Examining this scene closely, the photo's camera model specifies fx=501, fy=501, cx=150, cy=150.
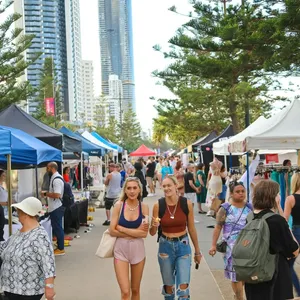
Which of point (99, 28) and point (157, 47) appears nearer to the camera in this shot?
point (157, 47)

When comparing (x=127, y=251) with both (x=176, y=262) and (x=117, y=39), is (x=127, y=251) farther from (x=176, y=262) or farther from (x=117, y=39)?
(x=117, y=39)

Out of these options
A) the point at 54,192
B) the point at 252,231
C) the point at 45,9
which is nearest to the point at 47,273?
the point at 252,231

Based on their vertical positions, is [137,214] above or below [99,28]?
below

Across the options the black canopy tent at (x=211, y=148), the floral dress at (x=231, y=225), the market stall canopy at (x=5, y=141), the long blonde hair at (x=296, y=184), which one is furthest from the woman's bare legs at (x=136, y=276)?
the black canopy tent at (x=211, y=148)

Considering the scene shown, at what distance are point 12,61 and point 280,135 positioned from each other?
701 inches

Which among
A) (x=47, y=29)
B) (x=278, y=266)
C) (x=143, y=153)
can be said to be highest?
(x=47, y=29)

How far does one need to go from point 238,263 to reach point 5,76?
67.0 ft

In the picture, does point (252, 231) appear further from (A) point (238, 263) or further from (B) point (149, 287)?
(B) point (149, 287)

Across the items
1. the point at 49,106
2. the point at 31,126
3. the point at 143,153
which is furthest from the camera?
the point at 143,153

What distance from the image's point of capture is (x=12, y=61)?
2314 cm

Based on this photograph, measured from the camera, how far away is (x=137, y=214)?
509cm

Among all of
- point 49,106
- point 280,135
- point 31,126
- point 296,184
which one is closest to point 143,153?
point 49,106

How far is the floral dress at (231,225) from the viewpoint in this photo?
5.28m

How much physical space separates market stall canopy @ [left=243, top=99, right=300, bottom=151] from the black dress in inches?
155
